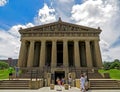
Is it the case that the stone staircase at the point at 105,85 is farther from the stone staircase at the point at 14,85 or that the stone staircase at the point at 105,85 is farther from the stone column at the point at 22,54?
the stone column at the point at 22,54

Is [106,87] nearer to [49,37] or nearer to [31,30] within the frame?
[49,37]

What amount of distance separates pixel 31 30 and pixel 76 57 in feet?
54.1

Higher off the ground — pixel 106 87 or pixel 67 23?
pixel 67 23

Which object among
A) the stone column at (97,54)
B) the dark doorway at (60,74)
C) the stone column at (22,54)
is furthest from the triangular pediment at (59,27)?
the dark doorway at (60,74)

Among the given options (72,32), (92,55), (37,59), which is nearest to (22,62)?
(37,59)

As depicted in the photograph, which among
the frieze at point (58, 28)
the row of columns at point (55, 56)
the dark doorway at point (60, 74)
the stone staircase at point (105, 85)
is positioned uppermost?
the frieze at point (58, 28)

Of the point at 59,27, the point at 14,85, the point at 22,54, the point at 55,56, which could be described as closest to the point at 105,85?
the point at 14,85

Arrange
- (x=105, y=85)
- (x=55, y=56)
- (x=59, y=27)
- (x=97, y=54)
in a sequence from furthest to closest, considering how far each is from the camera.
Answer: (x=59, y=27)
(x=97, y=54)
(x=55, y=56)
(x=105, y=85)

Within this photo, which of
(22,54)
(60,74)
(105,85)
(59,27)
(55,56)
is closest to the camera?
(105,85)

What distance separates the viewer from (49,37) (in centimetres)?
5059

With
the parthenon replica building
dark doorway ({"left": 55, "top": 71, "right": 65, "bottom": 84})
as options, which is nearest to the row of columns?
the parthenon replica building

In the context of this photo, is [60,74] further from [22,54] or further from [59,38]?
[22,54]

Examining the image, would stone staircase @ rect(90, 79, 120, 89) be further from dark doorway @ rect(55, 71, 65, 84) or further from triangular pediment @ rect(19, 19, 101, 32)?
triangular pediment @ rect(19, 19, 101, 32)

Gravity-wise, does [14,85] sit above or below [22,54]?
below
